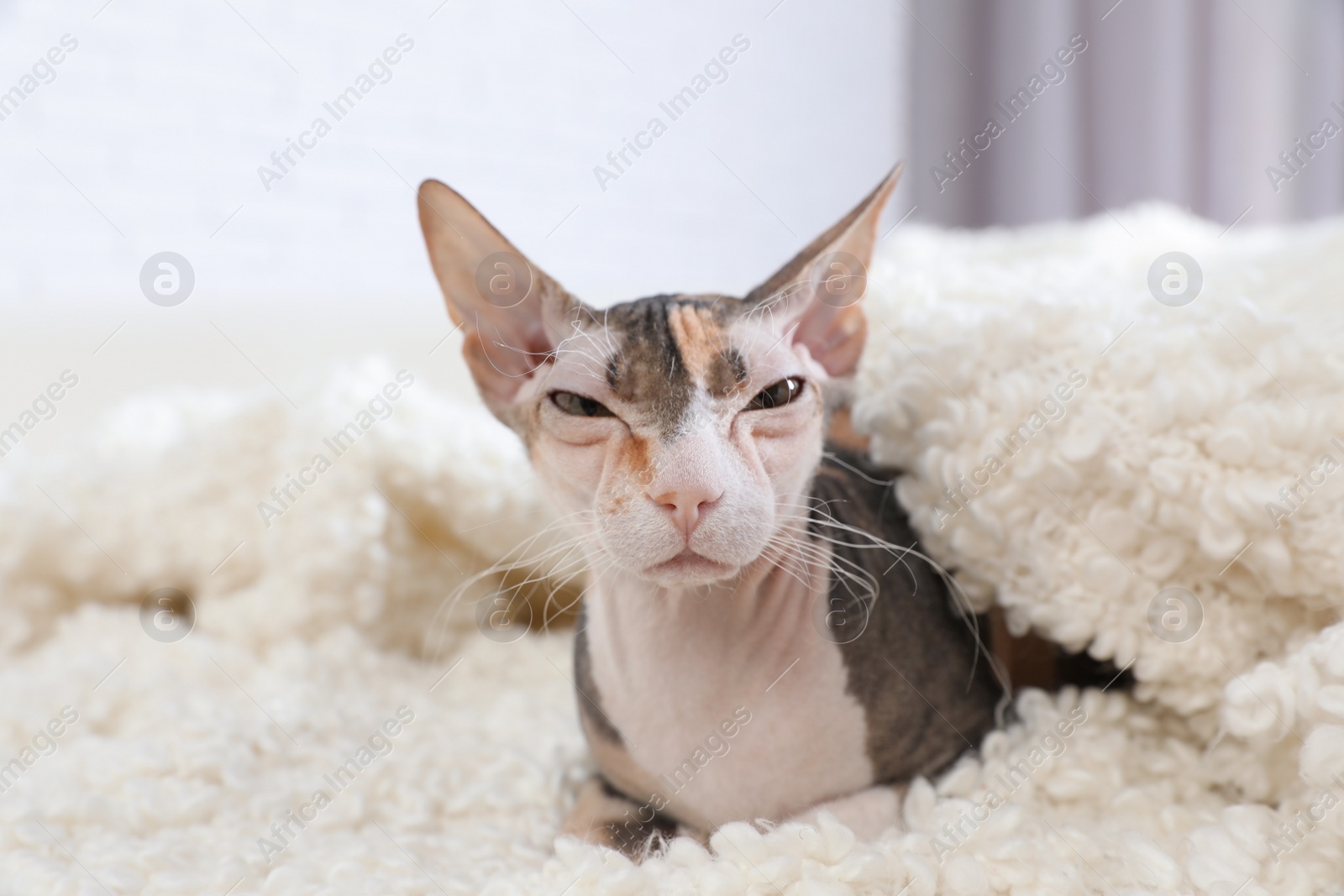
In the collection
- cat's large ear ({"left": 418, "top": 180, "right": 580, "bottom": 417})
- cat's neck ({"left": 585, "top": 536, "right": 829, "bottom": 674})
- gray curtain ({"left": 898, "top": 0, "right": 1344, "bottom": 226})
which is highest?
cat's large ear ({"left": 418, "top": 180, "right": 580, "bottom": 417})

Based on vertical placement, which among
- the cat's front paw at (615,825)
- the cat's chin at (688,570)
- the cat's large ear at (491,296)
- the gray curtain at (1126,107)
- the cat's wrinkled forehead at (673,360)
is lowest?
the gray curtain at (1126,107)

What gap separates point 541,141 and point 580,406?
2288 mm

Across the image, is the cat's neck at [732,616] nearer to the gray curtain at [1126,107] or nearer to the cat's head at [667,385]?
the cat's head at [667,385]

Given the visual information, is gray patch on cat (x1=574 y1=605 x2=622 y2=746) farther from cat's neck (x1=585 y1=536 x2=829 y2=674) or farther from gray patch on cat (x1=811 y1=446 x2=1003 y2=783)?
gray patch on cat (x1=811 y1=446 x2=1003 y2=783)

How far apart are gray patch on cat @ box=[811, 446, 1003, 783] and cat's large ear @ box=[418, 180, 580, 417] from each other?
0.87 feet

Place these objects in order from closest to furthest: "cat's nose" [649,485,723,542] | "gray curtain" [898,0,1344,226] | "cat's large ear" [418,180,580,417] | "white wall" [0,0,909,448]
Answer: "cat's nose" [649,485,723,542]
"cat's large ear" [418,180,580,417]
"white wall" [0,0,909,448]
"gray curtain" [898,0,1344,226]

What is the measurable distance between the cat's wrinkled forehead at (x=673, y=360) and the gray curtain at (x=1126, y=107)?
6.77ft

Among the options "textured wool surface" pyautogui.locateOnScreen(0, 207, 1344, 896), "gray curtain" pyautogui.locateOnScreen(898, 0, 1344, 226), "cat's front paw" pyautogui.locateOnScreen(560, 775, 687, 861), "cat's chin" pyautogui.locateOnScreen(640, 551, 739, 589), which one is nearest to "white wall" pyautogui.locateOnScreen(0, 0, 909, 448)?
"gray curtain" pyautogui.locateOnScreen(898, 0, 1344, 226)

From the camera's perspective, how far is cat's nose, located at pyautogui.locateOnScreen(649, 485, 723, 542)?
658 mm

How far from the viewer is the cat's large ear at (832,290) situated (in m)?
0.80

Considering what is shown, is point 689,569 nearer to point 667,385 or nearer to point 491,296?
point 667,385

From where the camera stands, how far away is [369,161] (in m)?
2.67

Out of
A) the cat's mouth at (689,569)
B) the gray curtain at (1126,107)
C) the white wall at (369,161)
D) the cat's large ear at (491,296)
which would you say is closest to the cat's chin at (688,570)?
the cat's mouth at (689,569)

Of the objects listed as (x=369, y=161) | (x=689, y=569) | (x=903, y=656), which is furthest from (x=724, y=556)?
(x=369, y=161)
